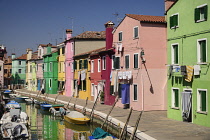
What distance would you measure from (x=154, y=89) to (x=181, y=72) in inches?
312

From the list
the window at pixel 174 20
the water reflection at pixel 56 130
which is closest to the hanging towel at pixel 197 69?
the window at pixel 174 20

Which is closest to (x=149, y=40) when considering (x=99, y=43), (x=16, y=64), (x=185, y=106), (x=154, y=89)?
(x=154, y=89)

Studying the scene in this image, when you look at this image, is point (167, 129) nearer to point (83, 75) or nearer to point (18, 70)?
point (83, 75)

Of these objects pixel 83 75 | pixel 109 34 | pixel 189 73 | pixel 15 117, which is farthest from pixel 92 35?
pixel 189 73

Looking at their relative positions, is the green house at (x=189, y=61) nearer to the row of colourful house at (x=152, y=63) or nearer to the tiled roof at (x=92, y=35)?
the row of colourful house at (x=152, y=63)

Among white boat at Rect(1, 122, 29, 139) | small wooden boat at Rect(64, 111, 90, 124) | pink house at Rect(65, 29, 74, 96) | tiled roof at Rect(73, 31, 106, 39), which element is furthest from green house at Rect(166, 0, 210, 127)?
pink house at Rect(65, 29, 74, 96)

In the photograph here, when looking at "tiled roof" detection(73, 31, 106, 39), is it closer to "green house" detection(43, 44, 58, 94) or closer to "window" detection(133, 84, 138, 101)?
"green house" detection(43, 44, 58, 94)

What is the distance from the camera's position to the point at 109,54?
3531cm

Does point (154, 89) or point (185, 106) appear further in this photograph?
point (154, 89)

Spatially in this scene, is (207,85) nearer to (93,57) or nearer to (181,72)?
(181,72)

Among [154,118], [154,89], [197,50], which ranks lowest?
[154,118]

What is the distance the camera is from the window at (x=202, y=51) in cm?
2028

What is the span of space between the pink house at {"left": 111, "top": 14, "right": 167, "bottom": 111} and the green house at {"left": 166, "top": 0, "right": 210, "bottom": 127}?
17.0 feet

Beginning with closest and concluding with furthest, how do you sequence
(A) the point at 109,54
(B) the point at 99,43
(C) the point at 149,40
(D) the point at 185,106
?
→ (D) the point at 185,106, (C) the point at 149,40, (A) the point at 109,54, (B) the point at 99,43
